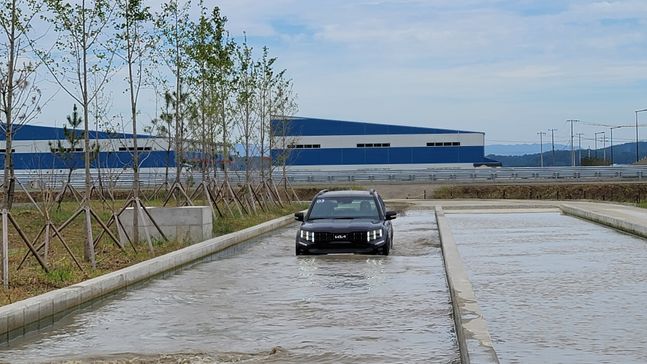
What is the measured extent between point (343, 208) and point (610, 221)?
37.2 ft

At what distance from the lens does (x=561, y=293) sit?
1390cm

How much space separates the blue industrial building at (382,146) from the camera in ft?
296

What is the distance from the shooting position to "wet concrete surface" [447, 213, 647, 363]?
9.80 meters

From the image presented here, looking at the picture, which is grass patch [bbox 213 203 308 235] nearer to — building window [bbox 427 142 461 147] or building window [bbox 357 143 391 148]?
building window [bbox 357 143 391 148]

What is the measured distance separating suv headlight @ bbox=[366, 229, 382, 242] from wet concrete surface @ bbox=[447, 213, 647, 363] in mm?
1791

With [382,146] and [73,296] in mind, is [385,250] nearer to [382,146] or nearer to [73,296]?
[73,296]

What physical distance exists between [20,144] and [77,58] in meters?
67.5

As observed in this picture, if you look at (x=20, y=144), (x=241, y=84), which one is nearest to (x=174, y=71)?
(x=241, y=84)

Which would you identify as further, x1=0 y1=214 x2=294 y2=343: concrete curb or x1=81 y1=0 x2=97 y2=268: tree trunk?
x1=81 y1=0 x2=97 y2=268: tree trunk

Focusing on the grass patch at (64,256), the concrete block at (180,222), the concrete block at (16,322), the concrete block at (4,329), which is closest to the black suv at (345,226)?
the grass patch at (64,256)

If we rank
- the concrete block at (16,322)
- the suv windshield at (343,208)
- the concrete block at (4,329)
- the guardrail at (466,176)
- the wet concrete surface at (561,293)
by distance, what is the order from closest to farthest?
the wet concrete surface at (561,293)
the concrete block at (4,329)
the concrete block at (16,322)
the suv windshield at (343,208)
the guardrail at (466,176)

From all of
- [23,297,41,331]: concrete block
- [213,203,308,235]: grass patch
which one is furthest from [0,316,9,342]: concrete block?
[213,203,308,235]: grass patch

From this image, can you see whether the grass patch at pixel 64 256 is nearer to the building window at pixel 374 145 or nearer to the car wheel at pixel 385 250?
the car wheel at pixel 385 250

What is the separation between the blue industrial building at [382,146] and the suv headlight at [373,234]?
6936cm
